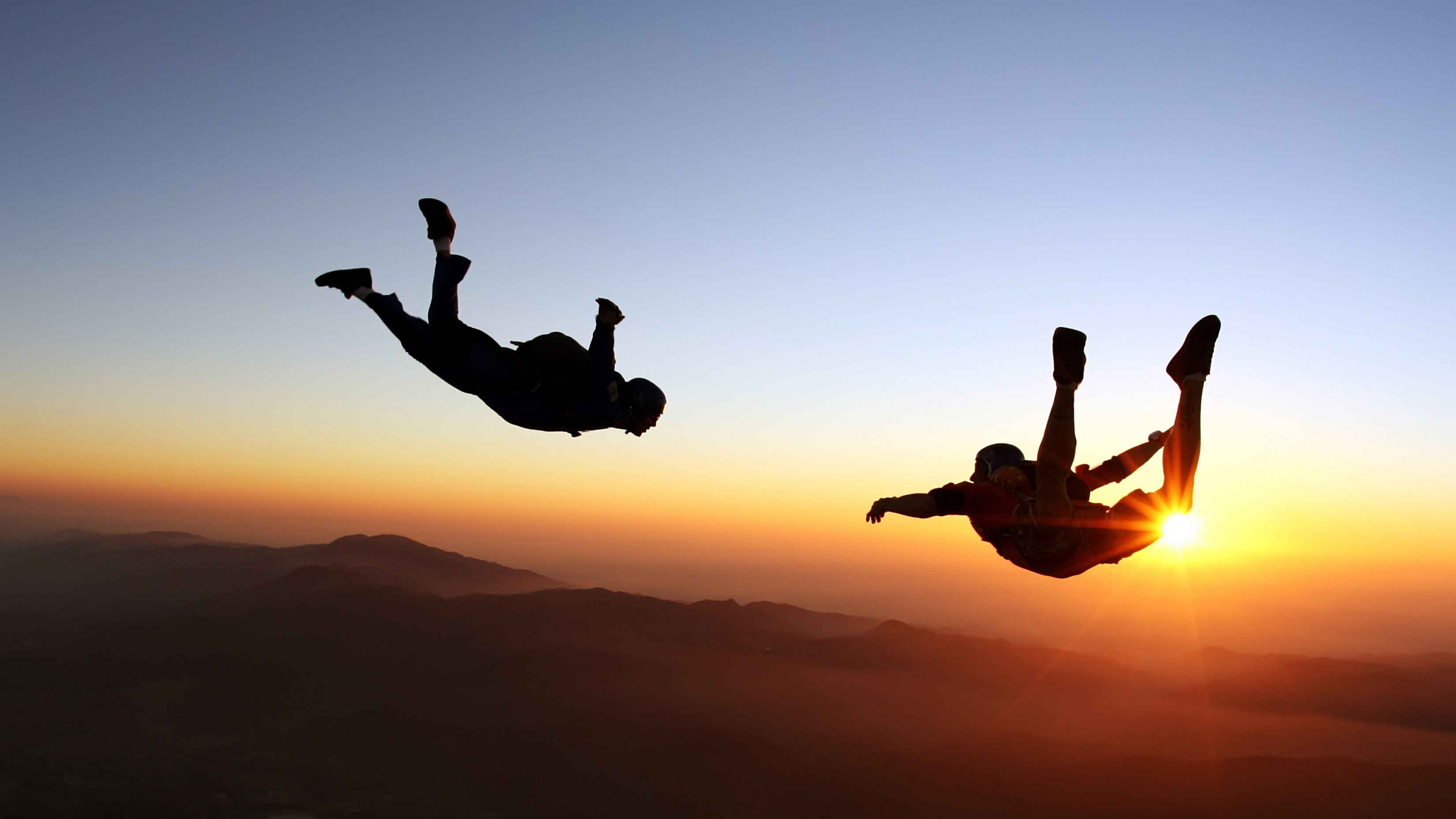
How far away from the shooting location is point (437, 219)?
6.64 m

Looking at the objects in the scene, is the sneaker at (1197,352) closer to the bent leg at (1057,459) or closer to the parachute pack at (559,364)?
the bent leg at (1057,459)

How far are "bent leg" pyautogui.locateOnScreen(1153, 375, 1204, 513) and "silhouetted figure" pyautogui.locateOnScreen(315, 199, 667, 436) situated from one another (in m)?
5.16

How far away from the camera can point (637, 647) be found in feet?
453

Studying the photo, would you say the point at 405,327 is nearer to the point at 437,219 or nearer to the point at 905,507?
the point at 437,219

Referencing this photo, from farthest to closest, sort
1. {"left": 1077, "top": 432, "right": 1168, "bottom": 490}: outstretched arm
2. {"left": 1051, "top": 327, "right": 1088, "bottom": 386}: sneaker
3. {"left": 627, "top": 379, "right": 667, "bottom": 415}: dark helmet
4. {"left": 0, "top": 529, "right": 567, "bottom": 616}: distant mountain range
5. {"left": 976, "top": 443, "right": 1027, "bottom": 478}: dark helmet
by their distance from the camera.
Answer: {"left": 0, "top": 529, "right": 567, "bottom": 616}: distant mountain range → {"left": 1077, "top": 432, "right": 1168, "bottom": 490}: outstretched arm → {"left": 976, "top": 443, "right": 1027, "bottom": 478}: dark helmet → {"left": 627, "top": 379, "right": 667, "bottom": 415}: dark helmet → {"left": 1051, "top": 327, "right": 1088, "bottom": 386}: sneaker

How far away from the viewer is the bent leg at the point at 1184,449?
7.30m

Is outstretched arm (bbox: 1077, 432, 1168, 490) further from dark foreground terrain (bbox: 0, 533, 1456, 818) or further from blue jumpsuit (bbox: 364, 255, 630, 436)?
dark foreground terrain (bbox: 0, 533, 1456, 818)

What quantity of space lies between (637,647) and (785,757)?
4028cm

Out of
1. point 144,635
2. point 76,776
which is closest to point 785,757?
point 76,776

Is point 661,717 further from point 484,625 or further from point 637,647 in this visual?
point 484,625

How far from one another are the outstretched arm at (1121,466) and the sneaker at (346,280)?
7.72m

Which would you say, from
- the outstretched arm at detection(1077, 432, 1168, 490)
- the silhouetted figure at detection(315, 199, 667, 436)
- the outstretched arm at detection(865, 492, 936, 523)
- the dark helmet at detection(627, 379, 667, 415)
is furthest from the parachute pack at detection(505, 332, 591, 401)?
the outstretched arm at detection(1077, 432, 1168, 490)

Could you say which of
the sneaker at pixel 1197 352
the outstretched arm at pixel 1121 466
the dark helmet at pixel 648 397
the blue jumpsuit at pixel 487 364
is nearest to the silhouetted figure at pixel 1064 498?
A: the sneaker at pixel 1197 352

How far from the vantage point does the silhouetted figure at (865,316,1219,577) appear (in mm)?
6918
